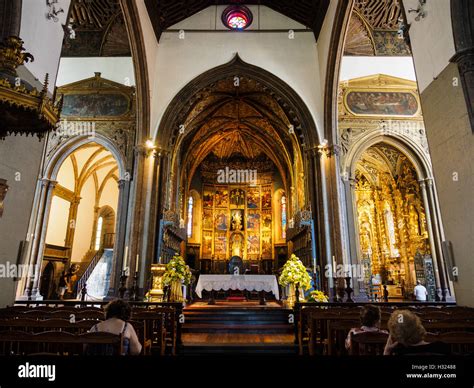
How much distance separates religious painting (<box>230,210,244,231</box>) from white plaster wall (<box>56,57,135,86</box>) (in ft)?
37.6

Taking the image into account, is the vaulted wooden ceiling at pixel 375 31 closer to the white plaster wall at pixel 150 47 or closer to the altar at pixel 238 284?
the white plaster wall at pixel 150 47

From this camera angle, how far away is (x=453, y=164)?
4.95m

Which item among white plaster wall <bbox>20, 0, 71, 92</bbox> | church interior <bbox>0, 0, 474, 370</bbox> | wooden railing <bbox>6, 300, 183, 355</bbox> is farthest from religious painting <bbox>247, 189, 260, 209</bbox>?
white plaster wall <bbox>20, 0, 71, 92</bbox>

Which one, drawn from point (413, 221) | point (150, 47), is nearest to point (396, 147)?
point (413, 221)

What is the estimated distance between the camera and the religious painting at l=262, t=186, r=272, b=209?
21.4m

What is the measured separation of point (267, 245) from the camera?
20578mm

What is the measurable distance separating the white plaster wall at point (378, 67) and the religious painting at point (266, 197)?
34.1ft

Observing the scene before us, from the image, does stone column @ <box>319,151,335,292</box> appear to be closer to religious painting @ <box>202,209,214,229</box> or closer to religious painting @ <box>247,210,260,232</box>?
religious painting @ <box>247,210,260,232</box>

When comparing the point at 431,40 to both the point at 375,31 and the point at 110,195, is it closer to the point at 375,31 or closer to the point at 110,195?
the point at 375,31

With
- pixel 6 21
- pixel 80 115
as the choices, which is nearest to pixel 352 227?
pixel 6 21

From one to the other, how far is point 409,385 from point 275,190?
1992 cm

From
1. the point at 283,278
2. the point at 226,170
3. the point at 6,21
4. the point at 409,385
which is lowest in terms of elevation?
the point at 409,385

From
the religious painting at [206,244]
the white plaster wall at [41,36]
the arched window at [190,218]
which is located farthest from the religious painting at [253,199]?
the white plaster wall at [41,36]

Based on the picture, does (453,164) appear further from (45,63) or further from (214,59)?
(214,59)
